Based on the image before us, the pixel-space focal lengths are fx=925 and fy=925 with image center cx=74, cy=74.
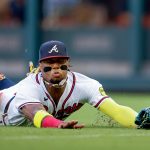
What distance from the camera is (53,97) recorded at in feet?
30.8

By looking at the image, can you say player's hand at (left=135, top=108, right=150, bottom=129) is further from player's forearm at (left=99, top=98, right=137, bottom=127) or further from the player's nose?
the player's nose

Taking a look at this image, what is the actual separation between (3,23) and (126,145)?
1370 centimetres

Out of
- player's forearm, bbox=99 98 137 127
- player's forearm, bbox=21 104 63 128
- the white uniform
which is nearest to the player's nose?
Answer: the white uniform

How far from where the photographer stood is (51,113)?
31.1ft

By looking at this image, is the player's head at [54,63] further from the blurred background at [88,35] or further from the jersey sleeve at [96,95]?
the blurred background at [88,35]

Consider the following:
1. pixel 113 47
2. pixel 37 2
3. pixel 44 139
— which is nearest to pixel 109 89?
pixel 113 47

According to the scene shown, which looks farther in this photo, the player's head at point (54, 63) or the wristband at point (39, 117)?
the player's head at point (54, 63)

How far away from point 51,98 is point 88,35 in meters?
11.4

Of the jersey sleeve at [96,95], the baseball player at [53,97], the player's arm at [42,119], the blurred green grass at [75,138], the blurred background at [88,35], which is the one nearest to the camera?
the blurred green grass at [75,138]

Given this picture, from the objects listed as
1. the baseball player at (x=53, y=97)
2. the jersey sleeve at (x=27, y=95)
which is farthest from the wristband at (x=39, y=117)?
the jersey sleeve at (x=27, y=95)

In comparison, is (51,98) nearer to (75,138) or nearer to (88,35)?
(75,138)

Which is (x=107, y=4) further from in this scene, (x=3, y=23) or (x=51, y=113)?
(x=51, y=113)

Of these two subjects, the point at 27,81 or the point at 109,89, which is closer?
the point at 27,81

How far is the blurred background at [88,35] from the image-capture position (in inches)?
778
